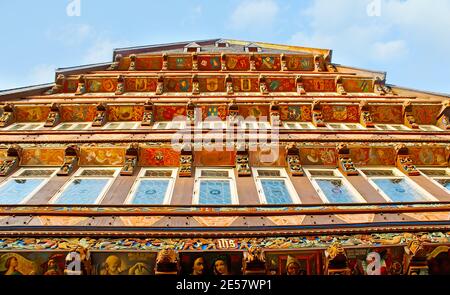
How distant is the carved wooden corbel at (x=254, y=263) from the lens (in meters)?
5.81

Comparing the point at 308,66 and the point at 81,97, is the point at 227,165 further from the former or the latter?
the point at 308,66

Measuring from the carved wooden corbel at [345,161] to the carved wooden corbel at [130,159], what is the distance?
522 centimetres

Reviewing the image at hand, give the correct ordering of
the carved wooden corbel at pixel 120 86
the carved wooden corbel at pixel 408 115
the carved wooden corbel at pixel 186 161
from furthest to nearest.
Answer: the carved wooden corbel at pixel 120 86
the carved wooden corbel at pixel 408 115
the carved wooden corbel at pixel 186 161

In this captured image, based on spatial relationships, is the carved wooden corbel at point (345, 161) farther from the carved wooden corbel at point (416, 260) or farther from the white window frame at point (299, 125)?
the carved wooden corbel at point (416, 260)

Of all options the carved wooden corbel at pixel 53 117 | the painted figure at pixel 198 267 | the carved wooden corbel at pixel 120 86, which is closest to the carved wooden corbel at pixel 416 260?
the painted figure at pixel 198 267

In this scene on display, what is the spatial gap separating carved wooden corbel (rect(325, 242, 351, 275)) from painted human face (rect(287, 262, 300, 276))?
1.40 ft

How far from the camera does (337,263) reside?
233 inches

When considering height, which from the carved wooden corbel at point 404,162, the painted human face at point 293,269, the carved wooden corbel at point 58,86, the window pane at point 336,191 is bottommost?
the painted human face at point 293,269

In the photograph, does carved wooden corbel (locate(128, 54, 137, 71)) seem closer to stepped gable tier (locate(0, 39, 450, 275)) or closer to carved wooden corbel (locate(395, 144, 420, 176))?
stepped gable tier (locate(0, 39, 450, 275))

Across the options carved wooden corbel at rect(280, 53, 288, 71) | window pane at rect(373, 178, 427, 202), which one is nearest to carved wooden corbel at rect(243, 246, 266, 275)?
window pane at rect(373, 178, 427, 202)

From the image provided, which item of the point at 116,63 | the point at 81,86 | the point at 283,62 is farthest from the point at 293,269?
the point at 116,63
